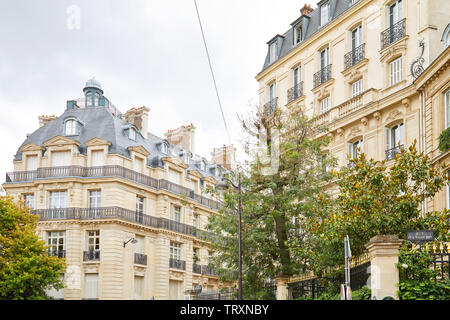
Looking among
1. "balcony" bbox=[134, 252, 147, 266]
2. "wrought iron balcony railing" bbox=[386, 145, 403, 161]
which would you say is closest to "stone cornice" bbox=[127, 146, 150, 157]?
"balcony" bbox=[134, 252, 147, 266]

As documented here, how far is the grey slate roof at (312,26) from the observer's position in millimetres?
28469

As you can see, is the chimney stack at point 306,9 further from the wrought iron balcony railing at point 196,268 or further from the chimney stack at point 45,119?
the chimney stack at point 45,119

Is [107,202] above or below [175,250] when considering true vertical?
above

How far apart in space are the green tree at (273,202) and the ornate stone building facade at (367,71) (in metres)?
1.44

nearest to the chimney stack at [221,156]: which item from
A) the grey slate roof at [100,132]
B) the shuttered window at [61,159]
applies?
the grey slate roof at [100,132]

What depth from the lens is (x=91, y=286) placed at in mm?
37438

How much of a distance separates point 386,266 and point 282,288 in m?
8.79

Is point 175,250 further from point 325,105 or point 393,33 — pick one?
point 393,33

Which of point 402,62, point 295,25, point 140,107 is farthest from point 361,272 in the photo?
point 140,107

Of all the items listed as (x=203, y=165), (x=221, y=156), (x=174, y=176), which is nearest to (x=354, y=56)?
(x=174, y=176)

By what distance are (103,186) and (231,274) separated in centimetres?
1706

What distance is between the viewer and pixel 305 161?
2220cm

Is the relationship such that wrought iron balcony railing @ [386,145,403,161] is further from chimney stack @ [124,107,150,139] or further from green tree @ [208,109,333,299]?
chimney stack @ [124,107,150,139]

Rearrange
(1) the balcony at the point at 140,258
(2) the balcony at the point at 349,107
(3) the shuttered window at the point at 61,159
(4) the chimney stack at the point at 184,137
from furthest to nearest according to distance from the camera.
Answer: (4) the chimney stack at the point at 184,137 → (3) the shuttered window at the point at 61,159 → (1) the balcony at the point at 140,258 → (2) the balcony at the point at 349,107
